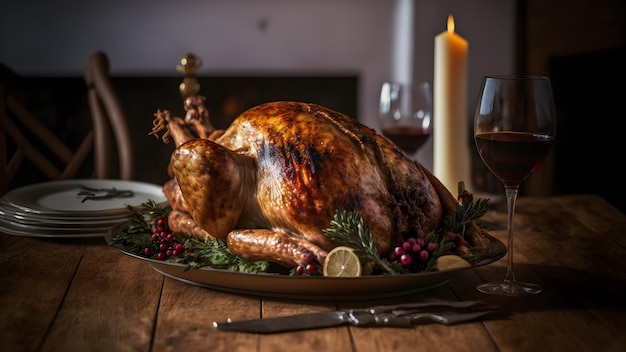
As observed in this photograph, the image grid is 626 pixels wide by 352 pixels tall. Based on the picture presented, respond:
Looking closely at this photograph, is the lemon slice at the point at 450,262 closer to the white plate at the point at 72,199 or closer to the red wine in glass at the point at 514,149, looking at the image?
the red wine in glass at the point at 514,149

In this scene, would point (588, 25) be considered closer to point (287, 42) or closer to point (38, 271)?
point (287, 42)

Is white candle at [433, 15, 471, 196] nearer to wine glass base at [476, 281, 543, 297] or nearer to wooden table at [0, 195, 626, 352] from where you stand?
wooden table at [0, 195, 626, 352]

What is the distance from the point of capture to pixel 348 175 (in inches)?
46.6

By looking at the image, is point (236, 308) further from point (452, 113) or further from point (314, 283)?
point (452, 113)

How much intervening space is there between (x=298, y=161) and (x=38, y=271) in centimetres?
50

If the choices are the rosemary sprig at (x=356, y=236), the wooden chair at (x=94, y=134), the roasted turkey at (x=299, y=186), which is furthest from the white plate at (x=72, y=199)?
the rosemary sprig at (x=356, y=236)

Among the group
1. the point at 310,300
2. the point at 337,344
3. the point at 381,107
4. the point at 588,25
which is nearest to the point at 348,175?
the point at 310,300

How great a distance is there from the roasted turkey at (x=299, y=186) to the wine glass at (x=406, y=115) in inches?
18.7

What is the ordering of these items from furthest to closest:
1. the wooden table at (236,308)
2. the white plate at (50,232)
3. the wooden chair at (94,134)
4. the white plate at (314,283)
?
the wooden chair at (94,134)
the white plate at (50,232)
the white plate at (314,283)
the wooden table at (236,308)

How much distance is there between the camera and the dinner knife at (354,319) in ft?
3.24

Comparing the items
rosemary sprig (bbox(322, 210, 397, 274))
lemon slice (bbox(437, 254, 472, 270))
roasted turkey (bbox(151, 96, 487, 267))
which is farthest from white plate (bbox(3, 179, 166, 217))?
lemon slice (bbox(437, 254, 472, 270))

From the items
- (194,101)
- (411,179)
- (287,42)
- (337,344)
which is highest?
(287,42)

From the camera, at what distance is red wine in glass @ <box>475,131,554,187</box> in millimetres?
1114

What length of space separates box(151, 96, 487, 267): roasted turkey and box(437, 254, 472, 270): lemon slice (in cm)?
7
